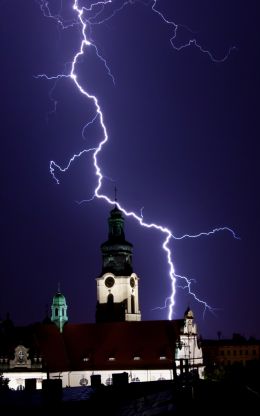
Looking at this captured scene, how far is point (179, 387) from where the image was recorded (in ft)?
64.9

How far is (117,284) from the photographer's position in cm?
6569

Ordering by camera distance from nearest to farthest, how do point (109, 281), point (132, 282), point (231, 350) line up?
point (109, 281) → point (132, 282) → point (231, 350)

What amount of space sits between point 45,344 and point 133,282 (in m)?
13.3

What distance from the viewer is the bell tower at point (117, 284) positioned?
64.9m

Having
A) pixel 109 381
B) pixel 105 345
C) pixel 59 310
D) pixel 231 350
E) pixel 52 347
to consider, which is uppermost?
pixel 59 310

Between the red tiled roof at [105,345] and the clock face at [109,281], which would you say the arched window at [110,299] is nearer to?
the clock face at [109,281]

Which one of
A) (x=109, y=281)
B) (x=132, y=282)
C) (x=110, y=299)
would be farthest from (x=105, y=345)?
(x=132, y=282)

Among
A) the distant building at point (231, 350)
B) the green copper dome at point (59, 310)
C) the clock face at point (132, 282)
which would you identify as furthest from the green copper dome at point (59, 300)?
the distant building at point (231, 350)

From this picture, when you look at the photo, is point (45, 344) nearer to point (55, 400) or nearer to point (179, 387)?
point (55, 400)

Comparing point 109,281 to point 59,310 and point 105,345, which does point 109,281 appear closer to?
point 59,310

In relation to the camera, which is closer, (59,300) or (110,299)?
(59,300)

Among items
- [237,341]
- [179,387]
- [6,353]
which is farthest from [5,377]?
[237,341]

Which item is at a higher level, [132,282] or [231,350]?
[132,282]

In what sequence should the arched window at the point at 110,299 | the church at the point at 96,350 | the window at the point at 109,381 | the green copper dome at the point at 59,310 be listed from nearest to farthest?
the window at the point at 109,381 < the church at the point at 96,350 < the green copper dome at the point at 59,310 < the arched window at the point at 110,299
